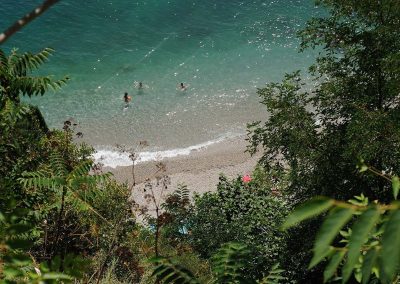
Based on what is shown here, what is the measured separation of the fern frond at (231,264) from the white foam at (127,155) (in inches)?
876

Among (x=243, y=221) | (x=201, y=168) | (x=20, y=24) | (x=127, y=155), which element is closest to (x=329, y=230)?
(x=20, y=24)

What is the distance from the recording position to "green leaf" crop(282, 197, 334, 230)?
1.93 metres

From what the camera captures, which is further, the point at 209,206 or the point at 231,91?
the point at 231,91

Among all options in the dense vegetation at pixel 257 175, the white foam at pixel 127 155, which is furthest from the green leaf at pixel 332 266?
the white foam at pixel 127 155

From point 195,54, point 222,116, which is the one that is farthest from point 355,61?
point 195,54

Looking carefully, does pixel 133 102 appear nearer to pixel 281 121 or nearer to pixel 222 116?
pixel 222 116

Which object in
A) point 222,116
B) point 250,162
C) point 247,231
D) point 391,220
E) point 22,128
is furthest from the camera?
point 222,116

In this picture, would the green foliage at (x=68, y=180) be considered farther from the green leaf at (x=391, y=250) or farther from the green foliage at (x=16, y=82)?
the green leaf at (x=391, y=250)

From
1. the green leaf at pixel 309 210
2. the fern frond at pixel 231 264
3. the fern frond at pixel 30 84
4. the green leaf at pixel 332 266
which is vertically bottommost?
the fern frond at pixel 231 264

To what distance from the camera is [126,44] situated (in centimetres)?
3616

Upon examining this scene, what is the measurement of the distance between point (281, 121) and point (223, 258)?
382 inches

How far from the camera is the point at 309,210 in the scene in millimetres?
1942

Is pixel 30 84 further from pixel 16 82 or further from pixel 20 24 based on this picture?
pixel 20 24

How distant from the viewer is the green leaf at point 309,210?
1.93m
